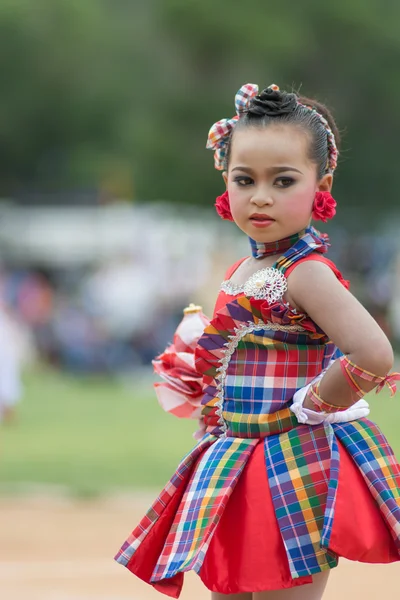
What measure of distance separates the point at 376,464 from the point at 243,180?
0.88 metres

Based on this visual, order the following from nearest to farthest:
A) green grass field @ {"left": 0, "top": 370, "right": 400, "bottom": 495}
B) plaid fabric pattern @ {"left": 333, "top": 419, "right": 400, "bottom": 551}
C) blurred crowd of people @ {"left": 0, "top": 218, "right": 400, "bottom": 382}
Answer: plaid fabric pattern @ {"left": 333, "top": 419, "right": 400, "bottom": 551} < green grass field @ {"left": 0, "top": 370, "right": 400, "bottom": 495} < blurred crowd of people @ {"left": 0, "top": 218, "right": 400, "bottom": 382}

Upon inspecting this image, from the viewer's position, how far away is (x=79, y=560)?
6223 millimetres

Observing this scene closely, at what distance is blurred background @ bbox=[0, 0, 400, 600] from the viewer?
17953 millimetres

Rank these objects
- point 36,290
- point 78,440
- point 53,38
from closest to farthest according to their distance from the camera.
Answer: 1. point 78,440
2. point 36,290
3. point 53,38

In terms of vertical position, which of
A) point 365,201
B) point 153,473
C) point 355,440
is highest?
point 365,201

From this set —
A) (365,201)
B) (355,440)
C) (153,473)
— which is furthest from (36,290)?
(355,440)

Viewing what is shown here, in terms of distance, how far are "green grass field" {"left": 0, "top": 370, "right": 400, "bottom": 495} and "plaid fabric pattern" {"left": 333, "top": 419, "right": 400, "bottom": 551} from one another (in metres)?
5.09

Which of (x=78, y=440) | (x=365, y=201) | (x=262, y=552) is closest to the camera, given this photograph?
(x=262, y=552)

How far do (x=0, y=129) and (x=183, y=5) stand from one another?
231 inches

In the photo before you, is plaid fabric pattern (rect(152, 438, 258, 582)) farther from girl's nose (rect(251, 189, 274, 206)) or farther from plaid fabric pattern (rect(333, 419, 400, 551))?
girl's nose (rect(251, 189, 274, 206))

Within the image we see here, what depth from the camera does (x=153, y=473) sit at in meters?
8.98

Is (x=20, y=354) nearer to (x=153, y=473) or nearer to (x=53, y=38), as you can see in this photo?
(x=153, y=473)

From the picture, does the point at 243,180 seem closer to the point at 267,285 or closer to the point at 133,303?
the point at 267,285

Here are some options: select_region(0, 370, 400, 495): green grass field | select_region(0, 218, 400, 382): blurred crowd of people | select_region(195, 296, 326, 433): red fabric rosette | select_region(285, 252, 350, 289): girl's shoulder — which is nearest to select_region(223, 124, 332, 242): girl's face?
select_region(285, 252, 350, 289): girl's shoulder
